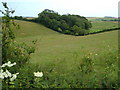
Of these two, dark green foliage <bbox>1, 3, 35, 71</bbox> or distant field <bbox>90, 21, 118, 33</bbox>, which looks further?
distant field <bbox>90, 21, 118, 33</bbox>

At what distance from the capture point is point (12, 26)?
13.4 ft

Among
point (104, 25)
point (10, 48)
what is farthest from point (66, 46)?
point (104, 25)

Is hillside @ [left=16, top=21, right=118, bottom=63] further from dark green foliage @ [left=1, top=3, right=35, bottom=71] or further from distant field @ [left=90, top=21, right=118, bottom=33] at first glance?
distant field @ [left=90, top=21, right=118, bottom=33]

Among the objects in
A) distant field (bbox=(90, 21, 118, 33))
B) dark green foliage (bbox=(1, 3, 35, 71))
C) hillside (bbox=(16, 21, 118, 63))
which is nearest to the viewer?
dark green foliage (bbox=(1, 3, 35, 71))

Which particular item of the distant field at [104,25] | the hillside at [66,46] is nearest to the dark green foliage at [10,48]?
the hillside at [66,46]

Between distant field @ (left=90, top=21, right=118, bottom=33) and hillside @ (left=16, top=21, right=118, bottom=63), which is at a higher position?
distant field @ (left=90, top=21, right=118, bottom=33)

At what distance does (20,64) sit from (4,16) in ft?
3.74

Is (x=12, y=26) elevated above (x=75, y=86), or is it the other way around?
(x=12, y=26)

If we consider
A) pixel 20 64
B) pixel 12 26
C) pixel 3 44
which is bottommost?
pixel 20 64

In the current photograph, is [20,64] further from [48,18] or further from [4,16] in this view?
[48,18]

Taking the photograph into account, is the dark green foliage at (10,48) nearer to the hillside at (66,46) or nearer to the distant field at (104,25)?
the hillside at (66,46)

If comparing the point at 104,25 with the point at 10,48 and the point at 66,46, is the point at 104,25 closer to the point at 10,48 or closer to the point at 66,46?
the point at 66,46

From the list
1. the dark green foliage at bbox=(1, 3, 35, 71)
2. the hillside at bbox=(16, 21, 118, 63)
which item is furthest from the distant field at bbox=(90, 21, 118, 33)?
the dark green foliage at bbox=(1, 3, 35, 71)

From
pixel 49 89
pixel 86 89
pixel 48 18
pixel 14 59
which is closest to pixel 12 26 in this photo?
pixel 14 59
